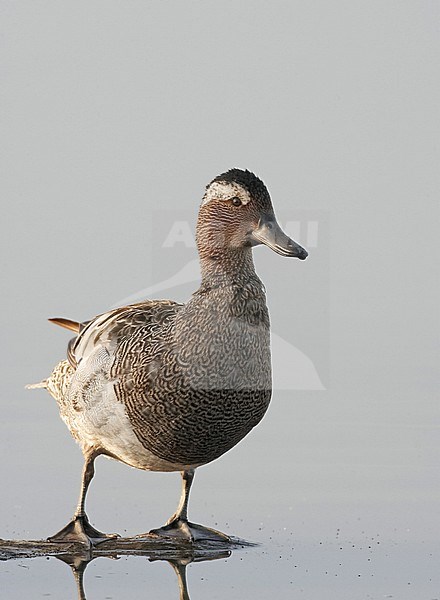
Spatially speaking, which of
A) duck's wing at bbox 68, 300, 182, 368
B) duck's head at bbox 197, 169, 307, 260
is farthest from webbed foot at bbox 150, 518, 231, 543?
duck's head at bbox 197, 169, 307, 260

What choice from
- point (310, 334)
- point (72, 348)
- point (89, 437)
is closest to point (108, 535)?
point (89, 437)

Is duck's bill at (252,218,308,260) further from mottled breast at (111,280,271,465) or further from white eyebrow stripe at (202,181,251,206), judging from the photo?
mottled breast at (111,280,271,465)

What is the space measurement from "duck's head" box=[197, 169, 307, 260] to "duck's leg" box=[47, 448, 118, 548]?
4.27ft

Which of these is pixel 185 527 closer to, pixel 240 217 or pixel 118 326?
pixel 118 326

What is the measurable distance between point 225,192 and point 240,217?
137mm

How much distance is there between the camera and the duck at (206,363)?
7.65m

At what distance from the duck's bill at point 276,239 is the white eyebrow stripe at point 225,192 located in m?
0.14

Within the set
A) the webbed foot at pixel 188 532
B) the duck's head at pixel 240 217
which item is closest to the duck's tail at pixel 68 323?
the webbed foot at pixel 188 532

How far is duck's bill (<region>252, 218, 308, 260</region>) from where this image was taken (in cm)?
755

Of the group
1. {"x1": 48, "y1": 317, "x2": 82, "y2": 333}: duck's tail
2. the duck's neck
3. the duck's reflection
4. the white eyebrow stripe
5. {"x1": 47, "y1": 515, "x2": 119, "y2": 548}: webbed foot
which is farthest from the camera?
{"x1": 48, "y1": 317, "x2": 82, "y2": 333}: duck's tail

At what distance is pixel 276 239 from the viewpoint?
24.9 feet

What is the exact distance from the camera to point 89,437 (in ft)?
27.0


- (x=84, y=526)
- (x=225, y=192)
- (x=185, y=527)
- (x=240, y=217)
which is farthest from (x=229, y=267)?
(x=84, y=526)

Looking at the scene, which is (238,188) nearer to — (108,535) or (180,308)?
(180,308)
